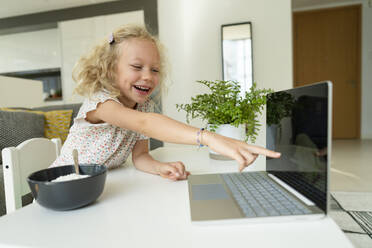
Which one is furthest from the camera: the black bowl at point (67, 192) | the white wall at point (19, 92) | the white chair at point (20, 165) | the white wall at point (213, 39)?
the white wall at point (213, 39)

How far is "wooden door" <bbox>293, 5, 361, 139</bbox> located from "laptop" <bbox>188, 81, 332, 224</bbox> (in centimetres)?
476

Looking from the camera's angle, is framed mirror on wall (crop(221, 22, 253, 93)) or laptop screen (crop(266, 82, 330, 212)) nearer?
laptop screen (crop(266, 82, 330, 212))

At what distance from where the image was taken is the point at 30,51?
439cm

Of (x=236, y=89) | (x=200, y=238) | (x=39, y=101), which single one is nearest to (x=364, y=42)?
(x=236, y=89)

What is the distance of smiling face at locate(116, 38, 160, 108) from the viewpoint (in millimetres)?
815

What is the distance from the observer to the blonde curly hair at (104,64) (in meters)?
0.83

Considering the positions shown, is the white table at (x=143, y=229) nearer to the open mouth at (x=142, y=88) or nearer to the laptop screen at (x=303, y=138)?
the laptop screen at (x=303, y=138)

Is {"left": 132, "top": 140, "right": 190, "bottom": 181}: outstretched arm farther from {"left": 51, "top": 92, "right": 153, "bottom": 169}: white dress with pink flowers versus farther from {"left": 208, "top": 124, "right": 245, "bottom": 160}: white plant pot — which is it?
{"left": 208, "top": 124, "right": 245, "bottom": 160}: white plant pot

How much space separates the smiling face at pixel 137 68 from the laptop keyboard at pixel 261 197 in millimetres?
420

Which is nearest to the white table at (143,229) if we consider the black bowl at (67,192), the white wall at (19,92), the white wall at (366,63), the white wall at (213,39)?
the black bowl at (67,192)

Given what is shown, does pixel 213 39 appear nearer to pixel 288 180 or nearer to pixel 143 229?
pixel 288 180

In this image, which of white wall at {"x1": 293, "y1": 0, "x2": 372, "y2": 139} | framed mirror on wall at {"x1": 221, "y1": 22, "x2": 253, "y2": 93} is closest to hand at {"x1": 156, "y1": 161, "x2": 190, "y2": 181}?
framed mirror on wall at {"x1": 221, "y1": 22, "x2": 253, "y2": 93}

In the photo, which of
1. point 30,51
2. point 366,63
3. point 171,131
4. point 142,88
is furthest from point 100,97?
point 366,63

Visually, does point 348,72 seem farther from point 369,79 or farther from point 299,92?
point 299,92
